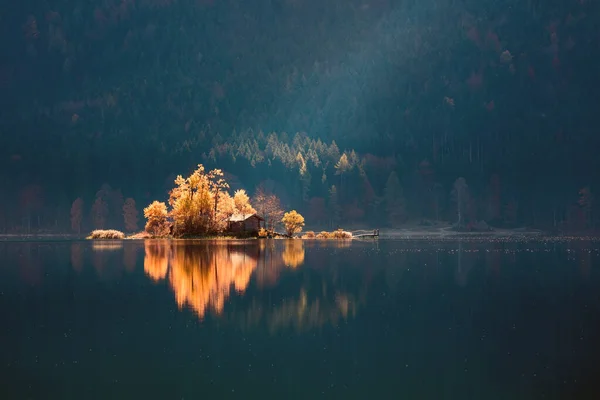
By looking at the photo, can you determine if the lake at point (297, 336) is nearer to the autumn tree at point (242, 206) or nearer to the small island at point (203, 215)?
the small island at point (203, 215)

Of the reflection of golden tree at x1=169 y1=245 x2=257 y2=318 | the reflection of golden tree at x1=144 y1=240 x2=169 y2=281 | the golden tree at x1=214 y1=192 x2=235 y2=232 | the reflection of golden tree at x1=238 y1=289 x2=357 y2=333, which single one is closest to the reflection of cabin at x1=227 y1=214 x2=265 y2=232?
the golden tree at x1=214 y1=192 x2=235 y2=232

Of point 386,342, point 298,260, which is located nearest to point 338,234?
point 298,260

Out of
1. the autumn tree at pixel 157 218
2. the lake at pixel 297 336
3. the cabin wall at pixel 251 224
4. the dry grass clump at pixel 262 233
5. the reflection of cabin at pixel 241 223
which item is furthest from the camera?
the autumn tree at pixel 157 218

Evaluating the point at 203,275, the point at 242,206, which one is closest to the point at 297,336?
the point at 203,275

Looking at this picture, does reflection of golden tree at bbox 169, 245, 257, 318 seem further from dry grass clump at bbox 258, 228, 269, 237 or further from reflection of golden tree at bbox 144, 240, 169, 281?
dry grass clump at bbox 258, 228, 269, 237

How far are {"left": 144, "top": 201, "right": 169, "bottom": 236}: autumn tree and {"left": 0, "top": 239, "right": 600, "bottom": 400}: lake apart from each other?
7491cm

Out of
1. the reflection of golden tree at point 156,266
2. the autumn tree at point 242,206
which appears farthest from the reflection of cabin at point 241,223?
the reflection of golden tree at point 156,266

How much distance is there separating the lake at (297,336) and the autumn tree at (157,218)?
74.9 metres

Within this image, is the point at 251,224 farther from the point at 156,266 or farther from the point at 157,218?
the point at 156,266

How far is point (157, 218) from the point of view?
418 feet

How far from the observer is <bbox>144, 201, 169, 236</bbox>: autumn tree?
414 ft

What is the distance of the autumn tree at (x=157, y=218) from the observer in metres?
126

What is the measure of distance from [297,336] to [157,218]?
336ft

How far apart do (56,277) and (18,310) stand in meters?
17.1
